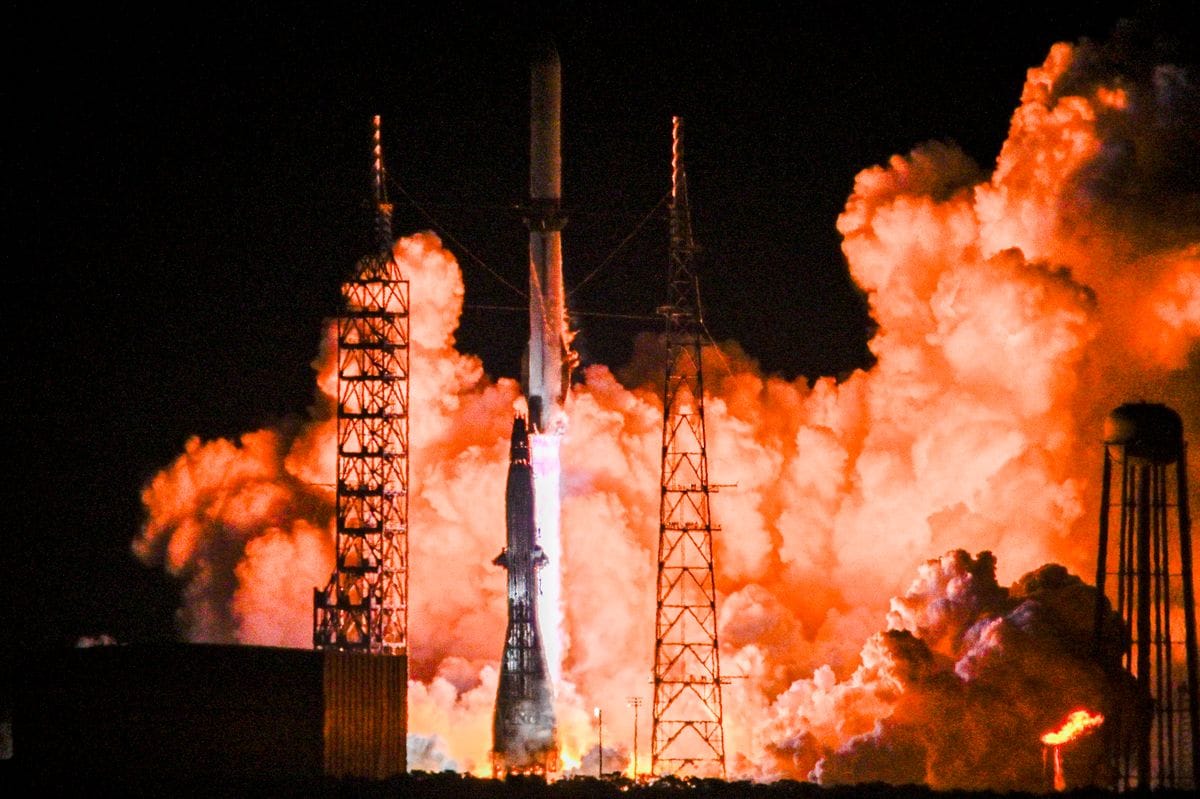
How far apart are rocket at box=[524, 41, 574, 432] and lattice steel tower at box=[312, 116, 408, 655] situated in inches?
138

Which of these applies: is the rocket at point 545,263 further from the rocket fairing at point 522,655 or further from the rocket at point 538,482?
the rocket fairing at point 522,655

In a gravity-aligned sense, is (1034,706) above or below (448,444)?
below

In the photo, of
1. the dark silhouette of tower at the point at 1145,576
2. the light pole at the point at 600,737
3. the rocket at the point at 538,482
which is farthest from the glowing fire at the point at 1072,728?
the rocket at the point at 538,482

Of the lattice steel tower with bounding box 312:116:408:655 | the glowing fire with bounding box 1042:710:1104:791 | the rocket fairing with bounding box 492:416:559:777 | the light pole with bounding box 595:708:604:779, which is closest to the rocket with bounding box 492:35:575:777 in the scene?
the rocket fairing with bounding box 492:416:559:777

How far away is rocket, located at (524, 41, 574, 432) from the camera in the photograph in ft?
283

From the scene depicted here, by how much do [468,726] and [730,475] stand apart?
10.6 m

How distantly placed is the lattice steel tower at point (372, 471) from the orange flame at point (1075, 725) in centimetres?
1662

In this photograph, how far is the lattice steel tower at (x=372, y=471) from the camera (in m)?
82.9

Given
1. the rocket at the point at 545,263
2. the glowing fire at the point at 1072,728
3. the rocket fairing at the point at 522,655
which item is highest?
the rocket at the point at 545,263

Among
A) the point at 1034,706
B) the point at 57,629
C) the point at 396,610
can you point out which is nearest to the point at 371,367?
the point at 396,610

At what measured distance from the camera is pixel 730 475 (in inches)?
3659

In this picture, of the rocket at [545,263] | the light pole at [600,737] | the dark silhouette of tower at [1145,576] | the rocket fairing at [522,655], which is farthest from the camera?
the rocket at [545,263]

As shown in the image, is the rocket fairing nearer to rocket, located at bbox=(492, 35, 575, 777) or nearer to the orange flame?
rocket, located at bbox=(492, 35, 575, 777)

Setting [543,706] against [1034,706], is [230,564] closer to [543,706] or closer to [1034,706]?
[543,706]
